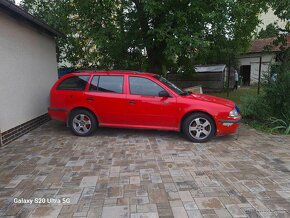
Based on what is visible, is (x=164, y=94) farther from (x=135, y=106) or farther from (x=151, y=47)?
(x=151, y=47)

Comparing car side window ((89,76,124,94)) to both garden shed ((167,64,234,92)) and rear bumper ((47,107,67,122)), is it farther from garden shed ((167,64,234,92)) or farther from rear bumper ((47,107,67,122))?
garden shed ((167,64,234,92))

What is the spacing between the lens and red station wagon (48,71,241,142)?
5.74m

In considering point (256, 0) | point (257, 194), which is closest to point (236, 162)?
point (257, 194)

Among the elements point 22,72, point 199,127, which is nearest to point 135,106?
point 199,127

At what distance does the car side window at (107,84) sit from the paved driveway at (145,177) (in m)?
1.21

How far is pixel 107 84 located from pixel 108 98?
374mm

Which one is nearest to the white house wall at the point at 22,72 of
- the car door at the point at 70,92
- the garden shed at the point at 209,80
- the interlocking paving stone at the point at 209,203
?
the car door at the point at 70,92

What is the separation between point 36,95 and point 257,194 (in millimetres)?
6302

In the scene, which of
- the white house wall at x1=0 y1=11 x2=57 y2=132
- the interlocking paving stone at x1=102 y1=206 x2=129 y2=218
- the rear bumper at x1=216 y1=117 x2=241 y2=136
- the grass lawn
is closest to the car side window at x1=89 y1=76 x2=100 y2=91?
the white house wall at x1=0 y1=11 x2=57 y2=132

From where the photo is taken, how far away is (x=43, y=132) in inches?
267

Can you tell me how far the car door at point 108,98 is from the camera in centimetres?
609

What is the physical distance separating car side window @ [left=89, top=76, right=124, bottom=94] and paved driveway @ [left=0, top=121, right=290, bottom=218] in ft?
3.96

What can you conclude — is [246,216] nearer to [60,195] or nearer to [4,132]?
[60,195]

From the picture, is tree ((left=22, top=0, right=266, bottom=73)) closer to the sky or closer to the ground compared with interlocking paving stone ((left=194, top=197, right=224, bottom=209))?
closer to the sky
